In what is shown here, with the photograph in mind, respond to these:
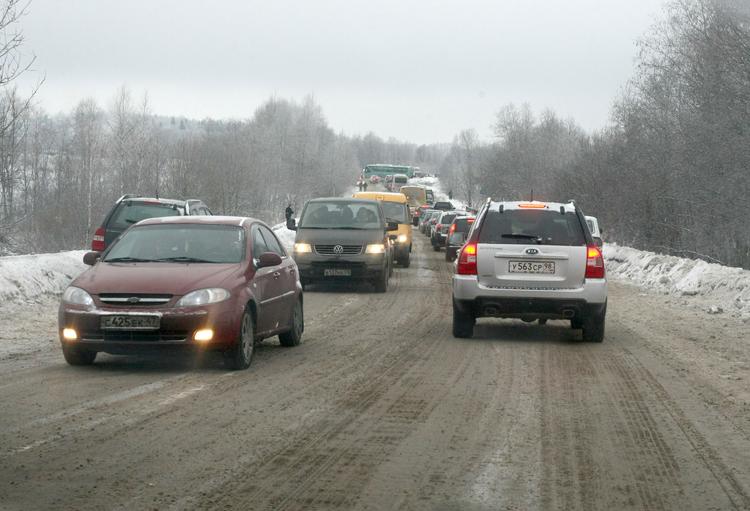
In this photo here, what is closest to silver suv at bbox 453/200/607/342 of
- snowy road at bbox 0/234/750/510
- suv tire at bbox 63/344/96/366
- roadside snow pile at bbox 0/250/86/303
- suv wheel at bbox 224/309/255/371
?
snowy road at bbox 0/234/750/510

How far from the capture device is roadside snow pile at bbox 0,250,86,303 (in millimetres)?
17297

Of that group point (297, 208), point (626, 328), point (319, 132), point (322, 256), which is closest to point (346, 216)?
point (322, 256)

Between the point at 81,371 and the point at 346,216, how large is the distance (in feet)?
42.0

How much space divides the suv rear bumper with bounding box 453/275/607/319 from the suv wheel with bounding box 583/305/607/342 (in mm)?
93

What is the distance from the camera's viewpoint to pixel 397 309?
18.2 m

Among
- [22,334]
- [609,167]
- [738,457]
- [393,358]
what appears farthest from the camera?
[609,167]

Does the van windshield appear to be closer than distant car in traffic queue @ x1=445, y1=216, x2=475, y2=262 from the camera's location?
Yes

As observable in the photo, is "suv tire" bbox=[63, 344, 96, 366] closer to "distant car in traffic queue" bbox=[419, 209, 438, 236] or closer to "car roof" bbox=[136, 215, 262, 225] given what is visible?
"car roof" bbox=[136, 215, 262, 225]

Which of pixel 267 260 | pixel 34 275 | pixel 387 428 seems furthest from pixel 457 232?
pixel 387 428

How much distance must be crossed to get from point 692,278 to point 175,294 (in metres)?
15.4

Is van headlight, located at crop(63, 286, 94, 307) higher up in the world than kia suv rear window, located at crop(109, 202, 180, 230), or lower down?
lower down

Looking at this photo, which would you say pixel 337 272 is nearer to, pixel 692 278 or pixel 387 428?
pixel 692 278

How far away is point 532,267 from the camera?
13273 mm

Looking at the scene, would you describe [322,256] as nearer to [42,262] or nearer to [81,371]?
[42,262]
